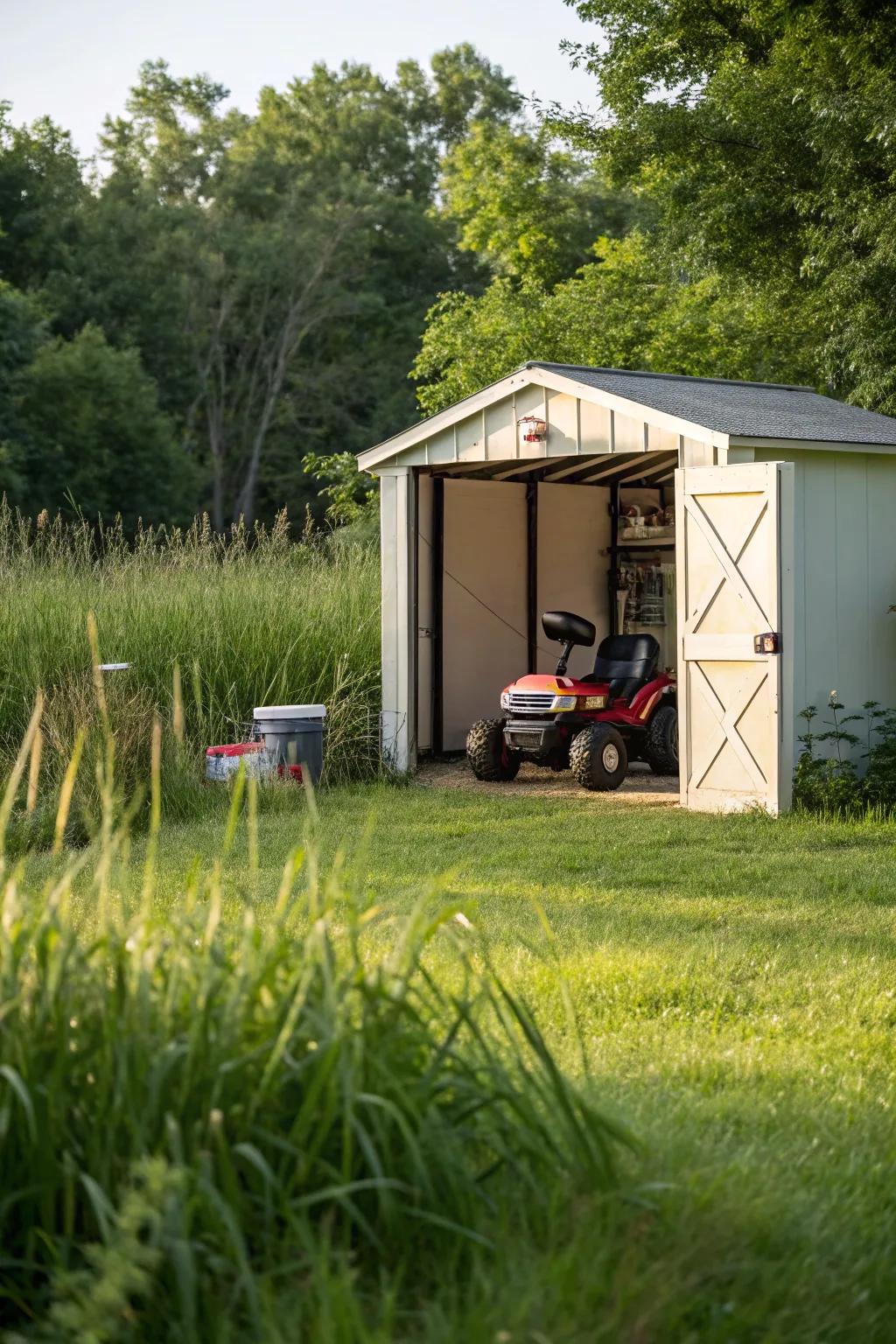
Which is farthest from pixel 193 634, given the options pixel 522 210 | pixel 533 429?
pixel 522 210

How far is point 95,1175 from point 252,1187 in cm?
26

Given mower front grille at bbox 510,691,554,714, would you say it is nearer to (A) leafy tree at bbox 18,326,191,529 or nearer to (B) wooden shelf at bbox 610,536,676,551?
(B) wooden shelf at bbox 610,536,676,551

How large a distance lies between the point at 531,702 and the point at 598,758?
2.23 feet

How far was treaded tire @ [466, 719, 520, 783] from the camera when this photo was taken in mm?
11914

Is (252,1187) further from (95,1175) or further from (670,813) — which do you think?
(670,813)

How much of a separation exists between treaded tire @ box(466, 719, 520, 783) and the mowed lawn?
133 centimetres

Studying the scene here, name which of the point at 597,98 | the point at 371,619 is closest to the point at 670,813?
the point at 371,619

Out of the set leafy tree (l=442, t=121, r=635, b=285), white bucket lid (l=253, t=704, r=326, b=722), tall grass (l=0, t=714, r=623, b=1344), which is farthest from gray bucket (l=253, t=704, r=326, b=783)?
leafy tree (l=442, t=121, r=635, b=285)

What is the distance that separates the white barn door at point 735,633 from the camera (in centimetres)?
988

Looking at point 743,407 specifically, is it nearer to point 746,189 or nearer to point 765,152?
point 746,189

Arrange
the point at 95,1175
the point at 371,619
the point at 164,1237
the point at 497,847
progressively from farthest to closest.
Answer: the point at 371,619, the point at 497,847, the point at 95,1175, the point at 164,1237

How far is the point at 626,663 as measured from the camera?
40.2ft

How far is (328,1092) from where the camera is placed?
8.79 feet

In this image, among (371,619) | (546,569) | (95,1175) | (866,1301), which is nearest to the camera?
(95,1175)
